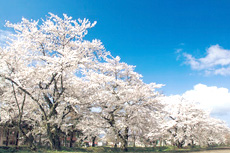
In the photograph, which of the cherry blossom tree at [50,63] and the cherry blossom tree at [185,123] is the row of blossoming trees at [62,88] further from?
the cherry blossom tree at [185,123]

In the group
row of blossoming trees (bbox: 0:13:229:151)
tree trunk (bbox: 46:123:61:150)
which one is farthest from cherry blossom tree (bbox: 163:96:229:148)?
tree trunk (bbox: 46:123:61:150)

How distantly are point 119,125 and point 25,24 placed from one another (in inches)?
562

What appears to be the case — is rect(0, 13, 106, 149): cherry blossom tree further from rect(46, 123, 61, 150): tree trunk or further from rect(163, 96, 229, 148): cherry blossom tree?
rect(163, 96, 229, 148): cherry blossom tree

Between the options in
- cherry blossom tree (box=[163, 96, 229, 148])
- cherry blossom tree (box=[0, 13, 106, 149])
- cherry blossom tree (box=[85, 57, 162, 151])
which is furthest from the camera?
cherry blossom tree (box=[163, 96, 229, 148])

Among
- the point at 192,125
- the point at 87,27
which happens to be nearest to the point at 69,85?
the point at 87,27

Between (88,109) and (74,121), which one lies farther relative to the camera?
(74,121)

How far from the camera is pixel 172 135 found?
3472cm

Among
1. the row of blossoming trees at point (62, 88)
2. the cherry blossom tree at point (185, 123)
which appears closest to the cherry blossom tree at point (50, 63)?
the row of blossoming trees at point (62, 88)

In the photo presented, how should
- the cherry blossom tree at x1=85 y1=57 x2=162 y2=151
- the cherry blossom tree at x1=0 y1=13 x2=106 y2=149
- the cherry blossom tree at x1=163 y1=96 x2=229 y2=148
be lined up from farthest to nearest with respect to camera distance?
the cherry blossom tree at x1=163 y1=96 x2=229 y2=148, the cherry blossom tree at x1=85 y1=57 x2=162 y2=151, the cherry blossom tree at x1=0 y1=13 x2=106 y2=149

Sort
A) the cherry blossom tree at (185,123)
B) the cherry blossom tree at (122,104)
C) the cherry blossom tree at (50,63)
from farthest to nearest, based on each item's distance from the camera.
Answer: the cherry blossom tree at (185,123)
the cherry blossom tree at (122,104)
the cherry blossom tree at (50,63)

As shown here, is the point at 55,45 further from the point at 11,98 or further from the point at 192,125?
the point at 192,125

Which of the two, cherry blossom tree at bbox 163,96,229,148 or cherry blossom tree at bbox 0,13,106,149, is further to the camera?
cherry blossom tree at bbox 163,96,229,148

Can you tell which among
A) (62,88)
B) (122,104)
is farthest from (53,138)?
(122,104)

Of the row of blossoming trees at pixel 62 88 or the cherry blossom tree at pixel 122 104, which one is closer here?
the row of blossoming trees at pixel 62 88
